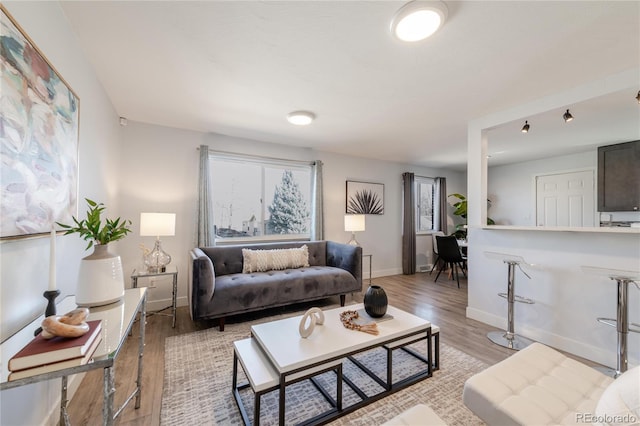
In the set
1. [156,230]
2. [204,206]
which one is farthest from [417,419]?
[204,206]

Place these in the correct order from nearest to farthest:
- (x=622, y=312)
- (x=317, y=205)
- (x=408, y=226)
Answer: (x=622, y=312) → (x=317, y=205) → (x=408, y=226)

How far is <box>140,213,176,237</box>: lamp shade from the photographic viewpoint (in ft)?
8.77

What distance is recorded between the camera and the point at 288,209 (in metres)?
4.20

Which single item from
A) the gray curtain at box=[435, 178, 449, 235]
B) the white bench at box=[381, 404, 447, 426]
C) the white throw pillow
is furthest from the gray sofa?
the gray curtain at box=[435, 178, 449, 235]

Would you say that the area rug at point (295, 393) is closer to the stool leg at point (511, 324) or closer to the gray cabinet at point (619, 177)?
the stool leg at point (511, 324)

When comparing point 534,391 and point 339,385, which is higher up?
point 534,391

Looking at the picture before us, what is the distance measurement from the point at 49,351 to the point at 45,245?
853 mm

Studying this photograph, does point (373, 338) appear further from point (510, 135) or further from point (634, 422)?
point (510, 135)

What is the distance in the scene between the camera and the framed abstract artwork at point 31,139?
0.97 metres

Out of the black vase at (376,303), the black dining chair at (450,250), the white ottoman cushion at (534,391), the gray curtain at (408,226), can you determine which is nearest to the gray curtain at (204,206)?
the black vase at (376,303)

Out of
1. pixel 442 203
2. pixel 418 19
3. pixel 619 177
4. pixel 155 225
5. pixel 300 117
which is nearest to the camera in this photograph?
pixel 418 19

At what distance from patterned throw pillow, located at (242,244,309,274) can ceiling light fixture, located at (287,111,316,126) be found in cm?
173

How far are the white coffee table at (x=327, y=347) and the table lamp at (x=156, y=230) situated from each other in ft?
5.67

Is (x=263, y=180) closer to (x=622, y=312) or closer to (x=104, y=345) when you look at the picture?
(x=104, y=345)
